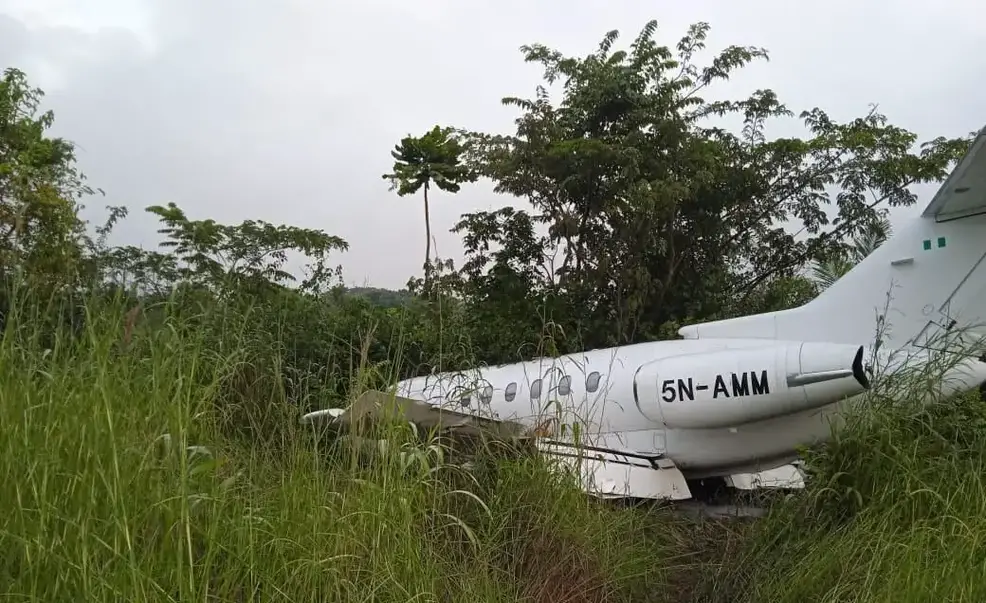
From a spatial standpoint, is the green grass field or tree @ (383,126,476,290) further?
tree @ (383,126,476,290)

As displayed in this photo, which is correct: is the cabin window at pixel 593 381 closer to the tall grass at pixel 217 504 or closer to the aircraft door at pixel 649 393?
the aircraft door at pixel 649 393

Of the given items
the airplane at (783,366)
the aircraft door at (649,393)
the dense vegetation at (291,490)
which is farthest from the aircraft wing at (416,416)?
the aircraft door at (649,393)

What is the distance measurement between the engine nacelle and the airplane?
0.04ft

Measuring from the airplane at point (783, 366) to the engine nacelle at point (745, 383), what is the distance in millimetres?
11

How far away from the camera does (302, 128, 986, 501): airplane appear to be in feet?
21.3

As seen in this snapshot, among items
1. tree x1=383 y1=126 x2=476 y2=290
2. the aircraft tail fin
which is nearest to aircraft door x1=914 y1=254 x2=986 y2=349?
the aircraft tail fin

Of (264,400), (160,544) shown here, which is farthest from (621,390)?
(160,544)

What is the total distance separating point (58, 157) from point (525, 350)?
9.77 meters

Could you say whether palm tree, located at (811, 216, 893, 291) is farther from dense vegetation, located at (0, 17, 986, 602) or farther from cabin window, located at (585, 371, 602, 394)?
dense vegetation, located at (0, 17, 986, 602)

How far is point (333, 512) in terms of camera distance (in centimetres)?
268

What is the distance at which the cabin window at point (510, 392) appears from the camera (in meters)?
8.93

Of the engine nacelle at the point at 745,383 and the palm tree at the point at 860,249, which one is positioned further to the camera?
the palm tree at the point at 860,249

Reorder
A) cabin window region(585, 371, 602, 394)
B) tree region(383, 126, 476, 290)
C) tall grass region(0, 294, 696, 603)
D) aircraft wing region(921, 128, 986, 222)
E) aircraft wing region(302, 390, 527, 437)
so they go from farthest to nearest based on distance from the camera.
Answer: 1. tree region(383, 126, 476, 290)
2. cabin window region(585, 371, 602, 394)
3. aircraft wing region(921, 128, 986, 222)
4. aircraft wing region(302, 390, 527, 437)
5. tall grass region(0, 294, 696, 603)

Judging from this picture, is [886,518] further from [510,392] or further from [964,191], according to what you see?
[510,392]
